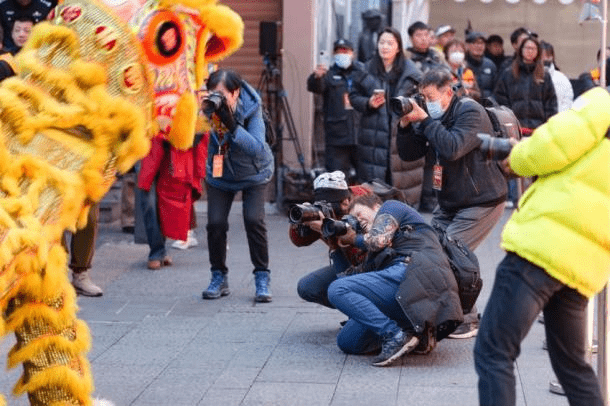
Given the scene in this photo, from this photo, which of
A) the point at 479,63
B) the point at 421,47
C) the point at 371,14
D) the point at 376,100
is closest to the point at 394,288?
the point at 376,100

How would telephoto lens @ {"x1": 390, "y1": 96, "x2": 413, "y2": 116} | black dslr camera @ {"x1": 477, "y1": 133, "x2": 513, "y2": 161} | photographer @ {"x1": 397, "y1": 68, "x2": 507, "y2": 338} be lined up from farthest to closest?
photographer @ {"x1": 397, "y1": 68, "x2": 507, "y2": 338}
telephoto lens @ {"x1": 390, "y1": 96, "x2": 413, "y2": 116}
black dslr camera @ {"x1": 477, "y1": 133, "x2": 513, "y2": 161}

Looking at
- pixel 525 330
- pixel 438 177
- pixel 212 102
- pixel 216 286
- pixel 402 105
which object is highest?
pixel 402 105

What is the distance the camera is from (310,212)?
7.90m

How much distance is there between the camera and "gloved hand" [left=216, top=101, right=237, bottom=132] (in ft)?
29.5

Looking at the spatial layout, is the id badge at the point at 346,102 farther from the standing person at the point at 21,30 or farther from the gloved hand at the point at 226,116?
the gloved hand at the point at 226,116

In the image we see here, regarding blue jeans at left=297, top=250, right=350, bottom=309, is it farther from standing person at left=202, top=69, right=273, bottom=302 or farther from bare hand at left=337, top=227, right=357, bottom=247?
standing person at left=202, top=69, right=273, bottom=302

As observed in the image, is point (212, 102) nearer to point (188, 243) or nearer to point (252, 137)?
point (252, 137)

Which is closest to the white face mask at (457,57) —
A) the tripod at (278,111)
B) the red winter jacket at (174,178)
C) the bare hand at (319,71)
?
the bare hand at (319,71)

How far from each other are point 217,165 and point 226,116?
39 cm

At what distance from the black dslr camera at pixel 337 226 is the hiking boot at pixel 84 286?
8.59 ft

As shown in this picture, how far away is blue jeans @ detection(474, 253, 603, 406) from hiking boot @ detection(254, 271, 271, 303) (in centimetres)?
409

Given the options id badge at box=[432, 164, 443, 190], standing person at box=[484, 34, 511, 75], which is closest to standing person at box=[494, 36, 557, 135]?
standing person at box=[484, 34, 511, 75]

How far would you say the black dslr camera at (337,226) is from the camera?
774 centimetres

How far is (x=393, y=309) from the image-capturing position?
7.89 meters
